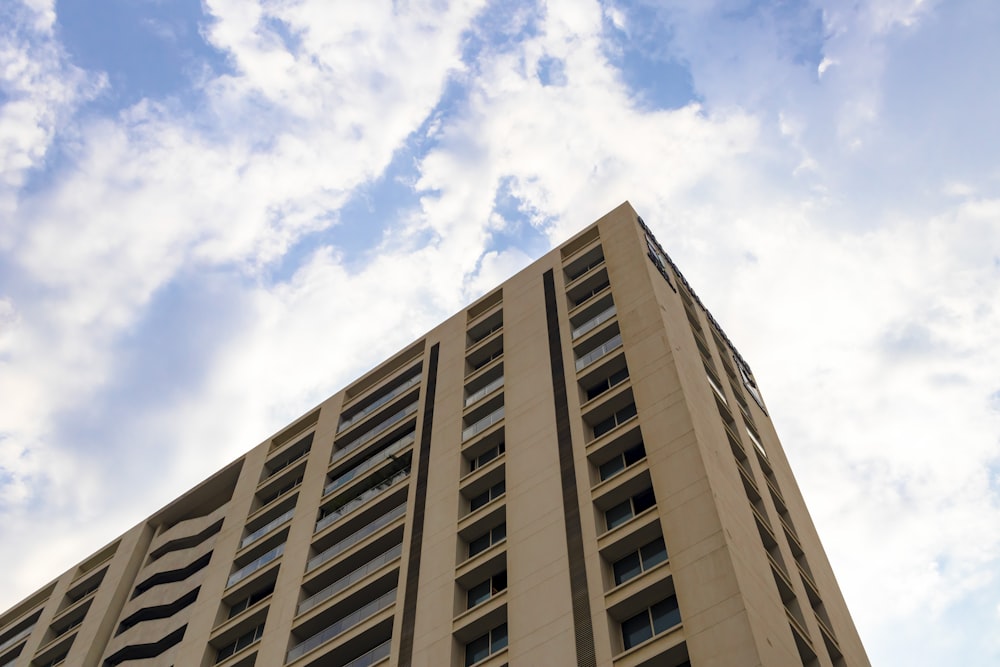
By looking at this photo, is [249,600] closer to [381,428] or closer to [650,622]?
[381,428]

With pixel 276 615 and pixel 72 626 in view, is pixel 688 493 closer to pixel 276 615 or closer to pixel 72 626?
pixel 276 615

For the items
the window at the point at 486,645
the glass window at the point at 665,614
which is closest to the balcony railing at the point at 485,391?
the window at the point at 486,645

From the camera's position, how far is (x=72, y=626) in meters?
65.5

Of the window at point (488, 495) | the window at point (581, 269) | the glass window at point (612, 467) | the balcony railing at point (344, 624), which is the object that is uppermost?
the window at point (581, 269)

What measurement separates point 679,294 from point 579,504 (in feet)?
Result: 65.9

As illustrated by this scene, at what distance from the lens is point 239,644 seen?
49469 millimetres

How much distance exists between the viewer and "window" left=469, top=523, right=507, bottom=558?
1649 inches

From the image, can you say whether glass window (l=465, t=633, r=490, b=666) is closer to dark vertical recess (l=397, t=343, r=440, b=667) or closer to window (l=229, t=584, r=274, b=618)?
dark vertical recess (l=397, t=343, r=440, b=667)

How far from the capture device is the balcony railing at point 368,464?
175 ft

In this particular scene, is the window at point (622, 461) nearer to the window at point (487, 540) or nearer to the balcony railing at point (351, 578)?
the window at point (487, 540)

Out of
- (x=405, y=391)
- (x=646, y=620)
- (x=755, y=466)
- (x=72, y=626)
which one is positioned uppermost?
(x=405, y=391)

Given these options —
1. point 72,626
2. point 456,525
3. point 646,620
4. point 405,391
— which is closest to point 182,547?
point 72,626

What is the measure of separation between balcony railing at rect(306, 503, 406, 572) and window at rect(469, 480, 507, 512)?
475cm

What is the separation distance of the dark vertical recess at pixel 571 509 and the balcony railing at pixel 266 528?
60.3ft
